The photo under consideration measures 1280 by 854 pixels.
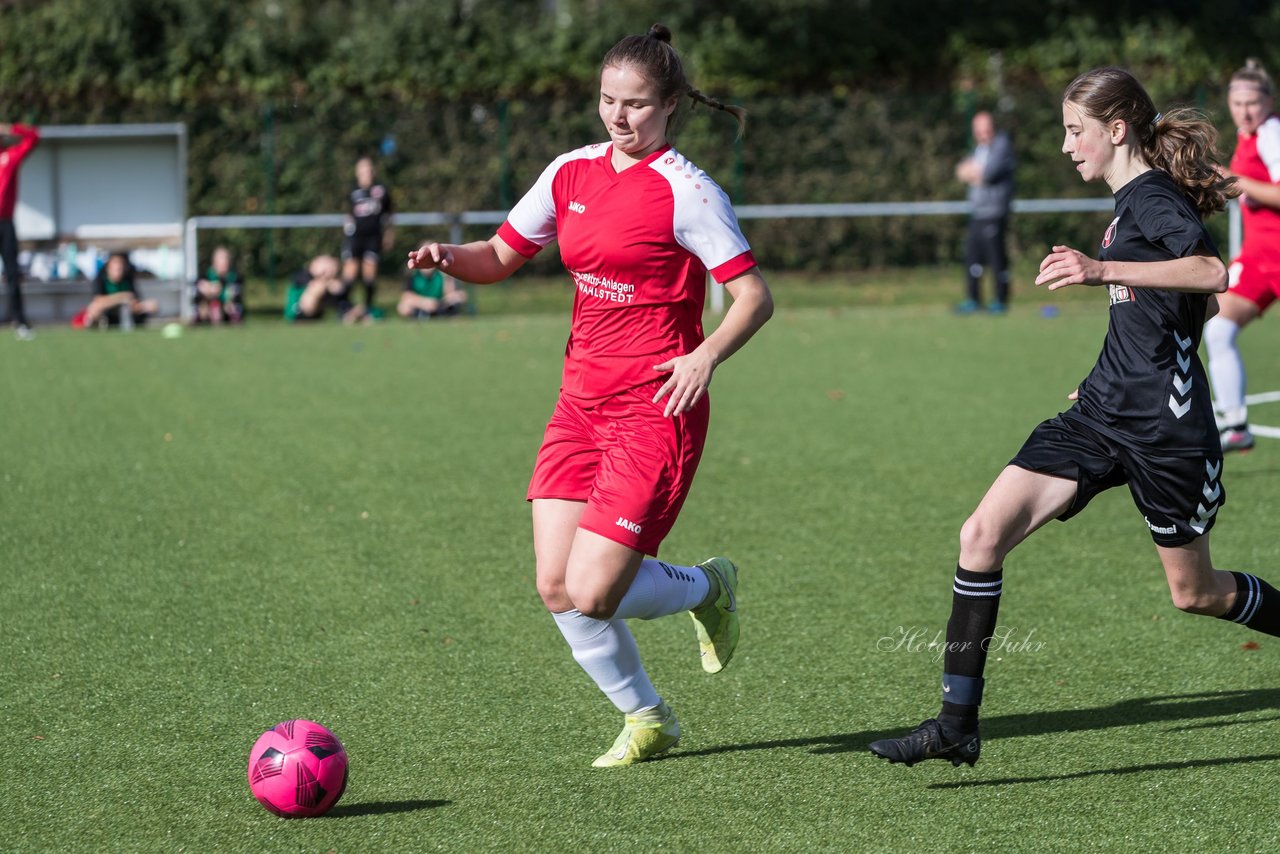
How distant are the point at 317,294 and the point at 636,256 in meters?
14.7

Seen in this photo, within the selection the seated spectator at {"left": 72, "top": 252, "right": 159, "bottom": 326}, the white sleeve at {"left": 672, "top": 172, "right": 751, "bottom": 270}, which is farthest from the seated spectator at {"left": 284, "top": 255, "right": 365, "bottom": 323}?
the white sleeve at {"left": 672, "top": 172, "right": 751, "bottom": 270}

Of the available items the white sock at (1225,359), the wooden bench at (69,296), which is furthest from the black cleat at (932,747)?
the wooden bench at (69,296)

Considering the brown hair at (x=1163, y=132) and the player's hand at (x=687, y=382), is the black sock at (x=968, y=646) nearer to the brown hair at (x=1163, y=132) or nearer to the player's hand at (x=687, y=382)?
the player's hand at (x=687, y=382)

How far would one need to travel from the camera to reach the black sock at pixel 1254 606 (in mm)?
4309

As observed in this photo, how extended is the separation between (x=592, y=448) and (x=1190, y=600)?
1.69 metres

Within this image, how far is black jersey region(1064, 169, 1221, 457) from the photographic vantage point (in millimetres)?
4039

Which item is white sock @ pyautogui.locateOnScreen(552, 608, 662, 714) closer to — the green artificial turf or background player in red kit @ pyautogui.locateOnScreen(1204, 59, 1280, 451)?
the green artificial turf

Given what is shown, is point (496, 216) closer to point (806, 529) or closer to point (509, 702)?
point (806, 529)

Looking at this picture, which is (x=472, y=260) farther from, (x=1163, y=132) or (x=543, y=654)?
(x=1163, y=132)

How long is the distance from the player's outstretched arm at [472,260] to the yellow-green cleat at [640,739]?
4.18ft

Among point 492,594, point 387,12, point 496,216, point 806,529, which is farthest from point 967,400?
point 387,12

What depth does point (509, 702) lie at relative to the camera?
4.76m

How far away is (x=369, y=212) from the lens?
17828mm

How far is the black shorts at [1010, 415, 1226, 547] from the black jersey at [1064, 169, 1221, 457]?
34 millimetres
